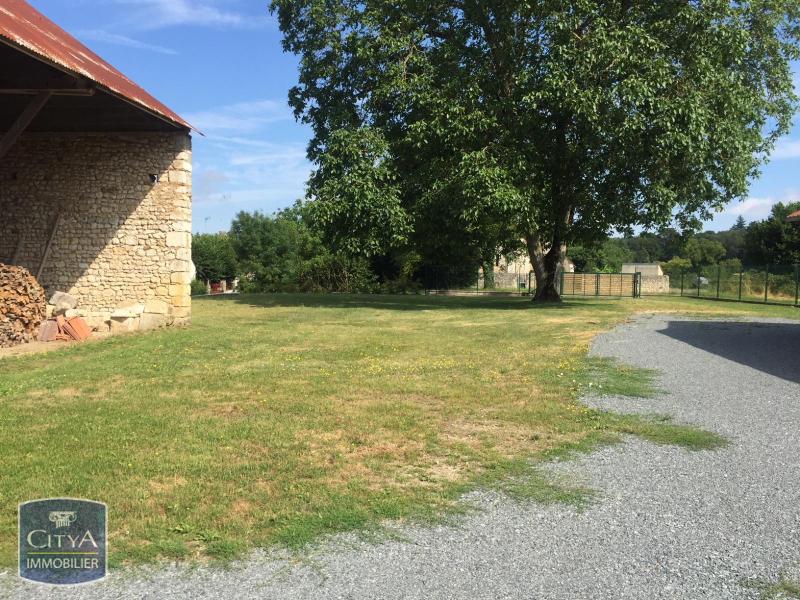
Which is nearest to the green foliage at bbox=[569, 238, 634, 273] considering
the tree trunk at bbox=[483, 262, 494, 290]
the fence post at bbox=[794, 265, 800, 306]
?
the tree trunk at bbox=[483, 262, 494, 290]

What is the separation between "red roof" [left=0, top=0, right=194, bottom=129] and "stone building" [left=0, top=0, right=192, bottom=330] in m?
0.15

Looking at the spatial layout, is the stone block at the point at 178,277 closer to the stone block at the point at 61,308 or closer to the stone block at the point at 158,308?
the stone block at the point at 158,308

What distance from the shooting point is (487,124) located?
2127 cm

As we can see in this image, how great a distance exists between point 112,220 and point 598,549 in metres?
14.7

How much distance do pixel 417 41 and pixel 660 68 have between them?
26.1ft

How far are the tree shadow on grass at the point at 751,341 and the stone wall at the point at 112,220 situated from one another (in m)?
11.3

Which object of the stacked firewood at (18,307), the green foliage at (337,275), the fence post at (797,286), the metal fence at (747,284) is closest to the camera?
the stacked firewood at (18,307)

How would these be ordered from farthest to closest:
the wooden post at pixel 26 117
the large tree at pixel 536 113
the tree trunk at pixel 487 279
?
the tree trunk at pixel 487 279 < the large tree at pixel 536 113 < the wooden post at pixel 26 117

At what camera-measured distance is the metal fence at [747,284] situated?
2934 cm

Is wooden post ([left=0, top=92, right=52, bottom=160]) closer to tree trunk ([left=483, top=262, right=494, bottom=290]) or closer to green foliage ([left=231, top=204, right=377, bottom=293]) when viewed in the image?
green foliage ([left=231, top=204, right=377, bottom=293])

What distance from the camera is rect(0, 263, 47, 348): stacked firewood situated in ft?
41.8

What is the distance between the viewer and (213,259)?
51719mm

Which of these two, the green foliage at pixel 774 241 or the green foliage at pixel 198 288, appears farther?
the green foliage at pixel 774 241

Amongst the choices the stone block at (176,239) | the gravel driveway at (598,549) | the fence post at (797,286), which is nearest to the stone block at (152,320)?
the stone block at (176,239)
